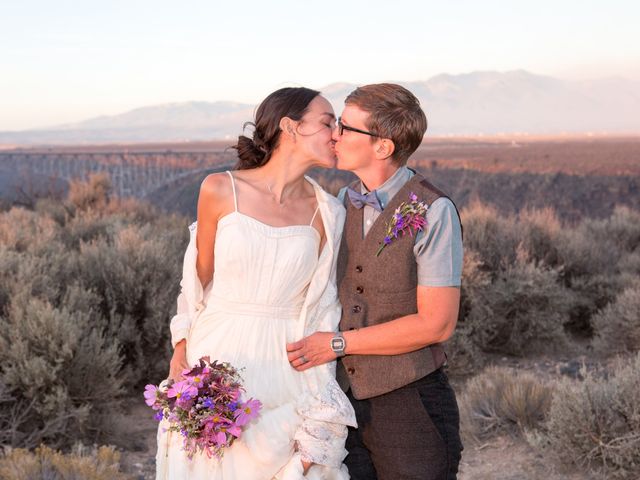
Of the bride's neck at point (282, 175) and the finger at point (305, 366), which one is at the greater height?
the bride's neck at point (282, 175)

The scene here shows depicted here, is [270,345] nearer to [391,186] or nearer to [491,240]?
[391,186]

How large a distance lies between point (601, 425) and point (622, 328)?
331cm

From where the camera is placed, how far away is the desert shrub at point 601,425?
4.59m

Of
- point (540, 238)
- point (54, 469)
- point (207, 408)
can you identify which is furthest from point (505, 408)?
point (540, 238)

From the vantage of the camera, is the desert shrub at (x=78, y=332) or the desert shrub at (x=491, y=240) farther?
the desert shrub at (x=491, y=240)

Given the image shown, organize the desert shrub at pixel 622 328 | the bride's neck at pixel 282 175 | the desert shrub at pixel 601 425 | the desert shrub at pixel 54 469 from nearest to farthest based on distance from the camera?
the bride's neck at pixel 282 175
the desert shrub at pixel 54 469
the desert shrub at pixel 601 425
the desert shrub at pixel 622 328

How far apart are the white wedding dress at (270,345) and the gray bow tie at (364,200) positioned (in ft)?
0.42

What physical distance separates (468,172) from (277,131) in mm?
66081

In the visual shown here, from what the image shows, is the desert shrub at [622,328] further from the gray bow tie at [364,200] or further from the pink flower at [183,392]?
Result: the pink flower at [183,392]

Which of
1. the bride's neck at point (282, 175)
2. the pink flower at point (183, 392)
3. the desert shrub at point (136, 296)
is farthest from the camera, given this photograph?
the desert shrub at point (136, 296)

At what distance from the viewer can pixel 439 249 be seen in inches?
99.1

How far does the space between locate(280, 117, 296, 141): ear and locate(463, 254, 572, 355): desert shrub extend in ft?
17.8

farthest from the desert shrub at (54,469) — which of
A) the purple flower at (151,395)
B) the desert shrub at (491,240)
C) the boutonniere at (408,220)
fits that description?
the desert shrub at (491,240)

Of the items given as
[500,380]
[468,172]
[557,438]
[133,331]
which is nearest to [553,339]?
[500,380]
